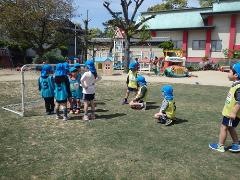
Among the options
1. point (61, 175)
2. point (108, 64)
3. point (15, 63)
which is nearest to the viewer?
point (61, 175)

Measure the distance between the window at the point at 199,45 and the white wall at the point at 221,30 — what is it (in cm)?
138

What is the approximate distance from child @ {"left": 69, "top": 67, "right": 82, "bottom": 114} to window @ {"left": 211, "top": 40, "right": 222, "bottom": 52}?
31813 millimetres

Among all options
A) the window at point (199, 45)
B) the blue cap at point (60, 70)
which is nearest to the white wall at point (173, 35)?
the window at point (199, 45)

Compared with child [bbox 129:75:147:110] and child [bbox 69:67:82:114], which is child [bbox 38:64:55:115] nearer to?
child [bbox 69:67:82:114]

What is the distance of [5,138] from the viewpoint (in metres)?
6.00

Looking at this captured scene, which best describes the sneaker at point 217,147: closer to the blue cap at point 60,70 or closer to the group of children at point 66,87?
the group of children at point 66,87

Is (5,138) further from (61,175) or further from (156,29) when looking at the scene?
(156,29)

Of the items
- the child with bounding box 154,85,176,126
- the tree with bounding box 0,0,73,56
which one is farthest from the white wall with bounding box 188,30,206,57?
the child with bounding box 154,85,176,126

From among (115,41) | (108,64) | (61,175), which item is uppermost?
(115,41)

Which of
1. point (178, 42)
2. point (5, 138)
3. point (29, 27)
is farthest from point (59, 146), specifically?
point (178, 42)

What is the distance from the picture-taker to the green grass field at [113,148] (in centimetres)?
454

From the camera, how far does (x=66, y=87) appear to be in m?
7.55

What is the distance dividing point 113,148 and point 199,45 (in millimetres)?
35110

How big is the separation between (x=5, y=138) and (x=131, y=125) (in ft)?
9.47
